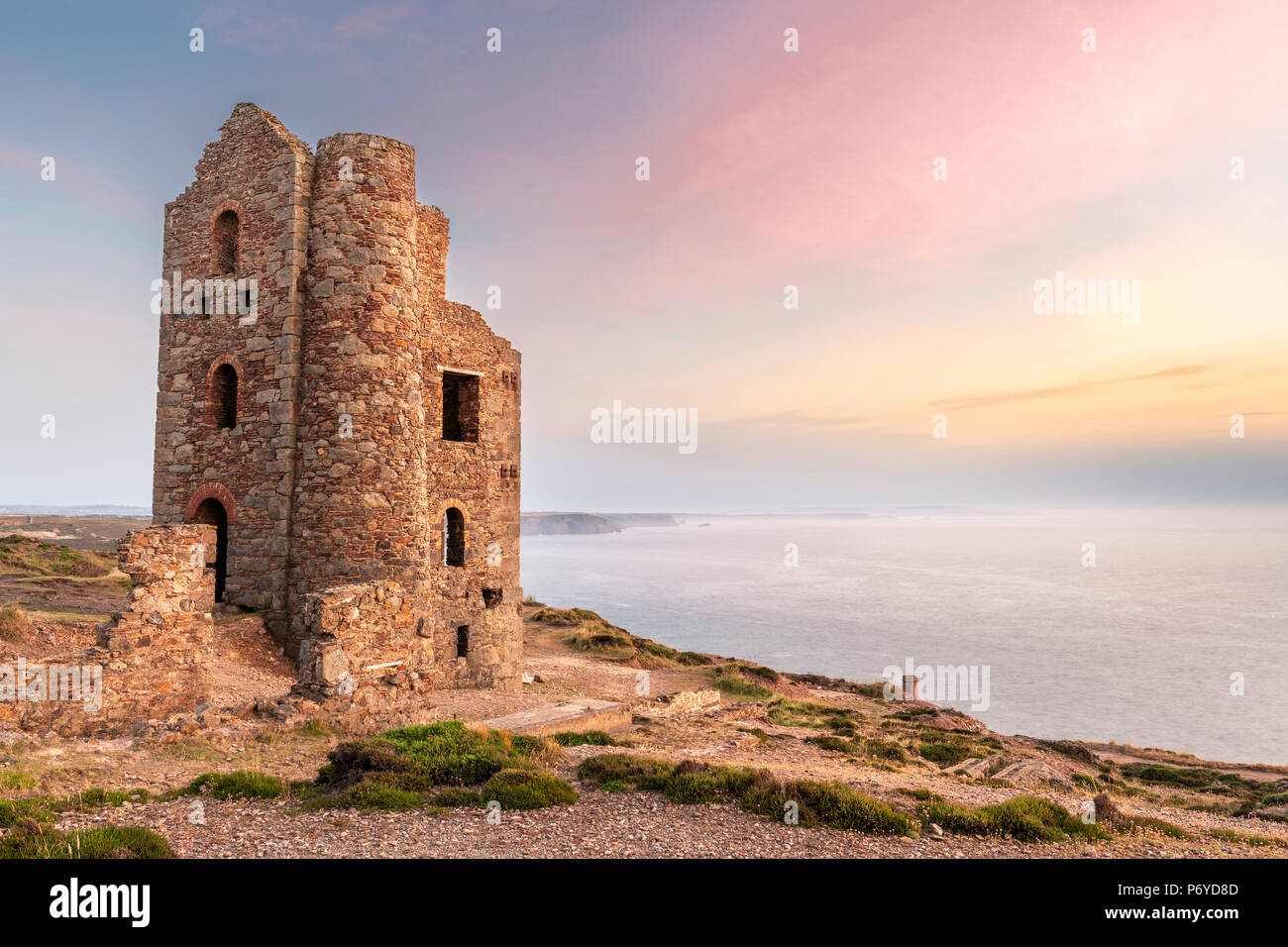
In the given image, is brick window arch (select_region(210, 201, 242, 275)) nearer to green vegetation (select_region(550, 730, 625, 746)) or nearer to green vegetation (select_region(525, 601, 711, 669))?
green vegetation (select_region(550, 730, 625, 746))

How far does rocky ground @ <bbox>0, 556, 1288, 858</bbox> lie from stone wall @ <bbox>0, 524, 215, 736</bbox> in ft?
1.96

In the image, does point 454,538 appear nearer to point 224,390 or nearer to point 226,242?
point 224,390

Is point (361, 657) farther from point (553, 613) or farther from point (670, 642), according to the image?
point (670, 642)

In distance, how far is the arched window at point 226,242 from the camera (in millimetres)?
19172

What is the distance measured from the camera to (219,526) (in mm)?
19281

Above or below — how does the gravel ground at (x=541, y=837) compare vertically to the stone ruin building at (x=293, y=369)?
below

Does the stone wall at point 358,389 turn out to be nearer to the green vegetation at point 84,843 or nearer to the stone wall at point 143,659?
the stone wall at point 143,659

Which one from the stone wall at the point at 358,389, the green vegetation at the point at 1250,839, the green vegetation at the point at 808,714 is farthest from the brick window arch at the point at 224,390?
the green vegetation at the point at 1250,839

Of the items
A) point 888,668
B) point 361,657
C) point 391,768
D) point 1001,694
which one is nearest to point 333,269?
point 361,657

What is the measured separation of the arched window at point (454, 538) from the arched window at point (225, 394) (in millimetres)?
6445

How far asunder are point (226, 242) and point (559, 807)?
17743mm

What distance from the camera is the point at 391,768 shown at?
9672mm

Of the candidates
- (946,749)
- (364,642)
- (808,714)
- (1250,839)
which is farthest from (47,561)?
(1250,839)

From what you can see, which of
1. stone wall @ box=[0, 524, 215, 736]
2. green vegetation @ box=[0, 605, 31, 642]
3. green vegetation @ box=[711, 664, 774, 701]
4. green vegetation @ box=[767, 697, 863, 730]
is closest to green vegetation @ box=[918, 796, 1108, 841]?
stone wall @ box=[0, 524, 215, 736]
